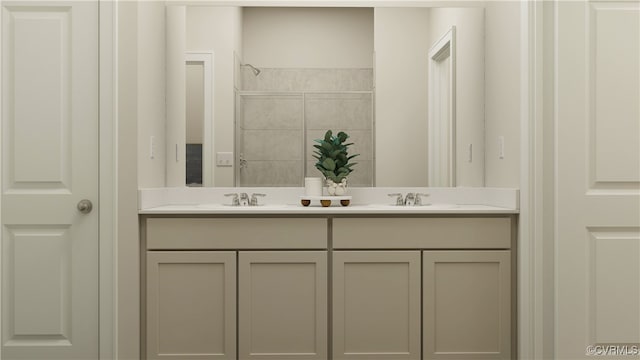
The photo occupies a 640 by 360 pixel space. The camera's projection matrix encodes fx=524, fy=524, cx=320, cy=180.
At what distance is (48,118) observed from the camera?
7.22 ft

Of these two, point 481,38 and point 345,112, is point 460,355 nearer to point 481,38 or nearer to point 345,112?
point 345,112

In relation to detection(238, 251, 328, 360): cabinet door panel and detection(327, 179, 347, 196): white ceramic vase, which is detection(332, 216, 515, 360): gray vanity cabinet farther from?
detection(327, 179, 347, 196): white ceramic vase

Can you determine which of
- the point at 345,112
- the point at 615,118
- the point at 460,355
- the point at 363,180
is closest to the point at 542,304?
the point at 460,355

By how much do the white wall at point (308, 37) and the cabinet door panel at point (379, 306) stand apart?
1.07 m

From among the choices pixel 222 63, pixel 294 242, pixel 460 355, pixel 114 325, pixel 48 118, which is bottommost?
pixel 460 355

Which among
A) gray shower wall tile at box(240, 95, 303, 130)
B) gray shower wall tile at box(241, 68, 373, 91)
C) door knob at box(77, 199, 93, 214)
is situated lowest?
door knob at box(77, 199, 93, 214)

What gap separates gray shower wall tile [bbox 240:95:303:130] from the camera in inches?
108

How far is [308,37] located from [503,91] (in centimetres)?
102

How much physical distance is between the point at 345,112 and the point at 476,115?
69cm

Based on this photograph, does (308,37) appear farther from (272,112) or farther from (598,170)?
(598,170)

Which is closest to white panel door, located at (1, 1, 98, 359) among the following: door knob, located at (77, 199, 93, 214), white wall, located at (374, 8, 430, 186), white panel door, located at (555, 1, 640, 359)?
door knob, located at (77, 199, 93, 214)

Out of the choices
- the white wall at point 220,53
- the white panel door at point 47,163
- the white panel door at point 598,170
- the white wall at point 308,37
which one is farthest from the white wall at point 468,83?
the white panel door at point 47,163

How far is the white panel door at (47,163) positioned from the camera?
86.2 inches

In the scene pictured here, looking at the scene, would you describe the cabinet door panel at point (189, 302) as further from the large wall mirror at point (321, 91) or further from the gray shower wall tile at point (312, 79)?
the gray shower wall tile at point (312, 79)
